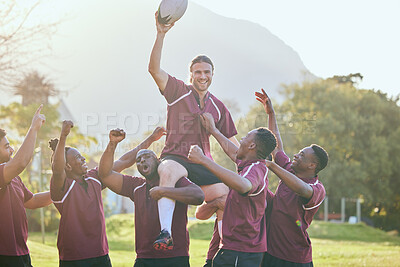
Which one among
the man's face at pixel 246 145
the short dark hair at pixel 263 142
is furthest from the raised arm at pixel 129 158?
the short dark hair at pixel 263 142

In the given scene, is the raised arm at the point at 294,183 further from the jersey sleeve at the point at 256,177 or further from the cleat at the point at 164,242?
the cleat at the point at 164,242

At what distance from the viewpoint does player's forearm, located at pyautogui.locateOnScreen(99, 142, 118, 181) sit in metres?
5.85

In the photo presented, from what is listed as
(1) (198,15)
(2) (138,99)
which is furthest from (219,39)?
(2) (138,99)

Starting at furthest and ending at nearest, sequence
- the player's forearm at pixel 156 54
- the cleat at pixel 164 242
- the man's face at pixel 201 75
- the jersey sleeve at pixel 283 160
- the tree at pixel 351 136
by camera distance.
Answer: the tree at pixel 351 136 → the jersey sleeve at pixel 283 160 → the man's face at pixel 201 75 → the player's forearm at pixel 156 54 → the cleat at pixel 164 242

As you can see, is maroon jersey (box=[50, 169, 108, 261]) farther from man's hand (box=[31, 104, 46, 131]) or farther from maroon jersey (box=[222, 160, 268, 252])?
maroon jersey (box=[222, 160, 268, 252])

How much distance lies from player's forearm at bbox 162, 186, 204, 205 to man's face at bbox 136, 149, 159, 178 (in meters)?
0.30

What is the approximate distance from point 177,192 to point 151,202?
1.21ft

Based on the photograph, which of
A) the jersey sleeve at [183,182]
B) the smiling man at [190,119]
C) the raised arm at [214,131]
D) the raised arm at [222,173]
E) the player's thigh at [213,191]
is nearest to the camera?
the raised arm at [222,173]

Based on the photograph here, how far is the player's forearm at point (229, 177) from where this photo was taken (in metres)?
4.99

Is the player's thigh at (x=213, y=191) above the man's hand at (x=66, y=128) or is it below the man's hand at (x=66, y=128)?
below

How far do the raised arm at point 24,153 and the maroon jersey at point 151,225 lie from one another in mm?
1141

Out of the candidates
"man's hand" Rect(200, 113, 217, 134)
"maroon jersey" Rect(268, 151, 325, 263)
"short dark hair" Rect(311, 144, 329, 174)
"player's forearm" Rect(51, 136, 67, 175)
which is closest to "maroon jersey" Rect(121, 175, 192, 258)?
"man's hand" Rect(200, 113, 217, 134)

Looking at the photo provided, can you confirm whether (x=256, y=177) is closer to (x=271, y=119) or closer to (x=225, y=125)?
(x=225, y=125)

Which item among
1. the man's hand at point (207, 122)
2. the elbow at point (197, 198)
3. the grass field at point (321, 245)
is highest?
the man's hand at point (207, 122)
